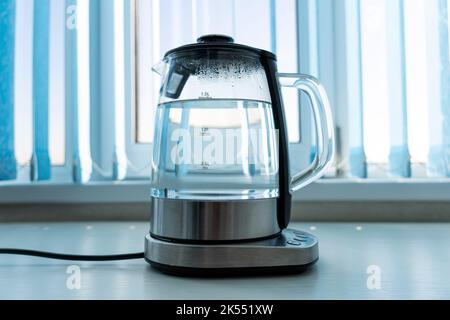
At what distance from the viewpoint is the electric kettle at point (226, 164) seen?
16.4 inches

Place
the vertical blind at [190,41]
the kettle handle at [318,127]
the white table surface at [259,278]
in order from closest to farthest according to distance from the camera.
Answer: the white table surface at [259,278] → the kettle handle at [318,127] → the vertical blind at [190,41]

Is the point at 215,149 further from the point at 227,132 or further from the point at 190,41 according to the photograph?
the point at 190,41

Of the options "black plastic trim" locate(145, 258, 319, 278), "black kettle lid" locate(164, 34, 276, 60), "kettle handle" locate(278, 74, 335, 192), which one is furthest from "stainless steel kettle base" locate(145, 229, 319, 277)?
"black kettle lid" locate(164, 34, 276, 60)

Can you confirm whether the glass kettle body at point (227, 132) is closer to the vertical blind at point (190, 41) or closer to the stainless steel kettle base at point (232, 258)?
the stainless steel kettle base at point (232, 258)

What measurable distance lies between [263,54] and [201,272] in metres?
0.31

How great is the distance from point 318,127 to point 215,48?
0.67 feet

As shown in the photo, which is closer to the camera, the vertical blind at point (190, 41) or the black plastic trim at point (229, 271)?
the black plastic trim at point (229, 271)

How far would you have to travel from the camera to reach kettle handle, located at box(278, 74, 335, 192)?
50 centimetres

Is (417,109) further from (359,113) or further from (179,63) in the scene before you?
(179,63)

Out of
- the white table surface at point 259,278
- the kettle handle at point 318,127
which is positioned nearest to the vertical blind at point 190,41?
the white table surface at point 259,278

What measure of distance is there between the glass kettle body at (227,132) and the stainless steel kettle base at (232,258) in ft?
0.10

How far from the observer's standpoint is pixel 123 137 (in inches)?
37.4

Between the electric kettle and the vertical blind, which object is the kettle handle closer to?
the electric kettle
